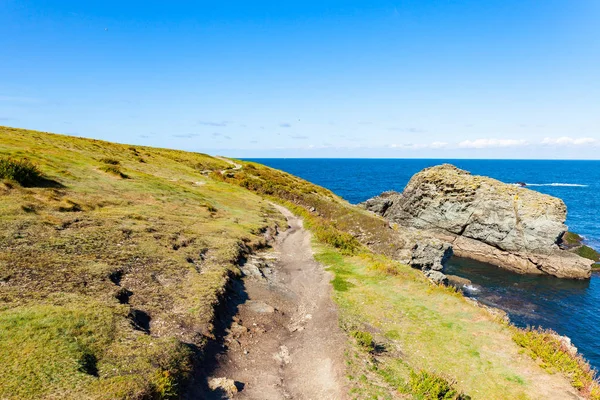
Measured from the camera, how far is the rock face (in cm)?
5348

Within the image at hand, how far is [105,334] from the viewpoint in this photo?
13.4 meters

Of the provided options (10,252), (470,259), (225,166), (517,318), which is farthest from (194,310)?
(225,166)

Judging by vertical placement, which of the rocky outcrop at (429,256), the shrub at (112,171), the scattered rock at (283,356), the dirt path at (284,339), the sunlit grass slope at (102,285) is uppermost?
→ the shrub at (112,171)

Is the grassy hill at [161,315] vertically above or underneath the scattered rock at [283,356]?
above

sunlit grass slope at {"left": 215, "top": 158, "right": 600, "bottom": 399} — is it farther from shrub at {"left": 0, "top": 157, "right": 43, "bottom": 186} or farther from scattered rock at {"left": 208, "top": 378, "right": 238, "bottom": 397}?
shrub at {"left": 0, "top": 157, "right": 43, "bottom": 186}

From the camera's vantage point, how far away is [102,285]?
17656 mm

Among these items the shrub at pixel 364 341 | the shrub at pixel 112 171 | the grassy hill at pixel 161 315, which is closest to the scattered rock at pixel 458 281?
the grassy hill at pixel 161 315

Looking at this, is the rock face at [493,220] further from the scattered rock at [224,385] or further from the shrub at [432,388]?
the scattered rock at [224,385]

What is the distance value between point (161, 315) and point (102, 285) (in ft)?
13.3

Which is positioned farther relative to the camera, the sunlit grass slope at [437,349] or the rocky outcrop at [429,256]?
the rocky outcrop at [429,256]

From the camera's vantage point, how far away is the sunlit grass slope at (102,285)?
1109cm

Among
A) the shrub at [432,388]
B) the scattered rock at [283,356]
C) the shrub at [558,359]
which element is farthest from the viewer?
the scattered rock at [283,356]

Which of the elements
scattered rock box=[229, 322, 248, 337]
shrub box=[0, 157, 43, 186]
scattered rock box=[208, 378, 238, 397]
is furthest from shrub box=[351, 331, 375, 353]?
shrub box=[0, 157, 43, 186]

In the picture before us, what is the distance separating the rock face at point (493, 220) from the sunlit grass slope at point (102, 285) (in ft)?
141
